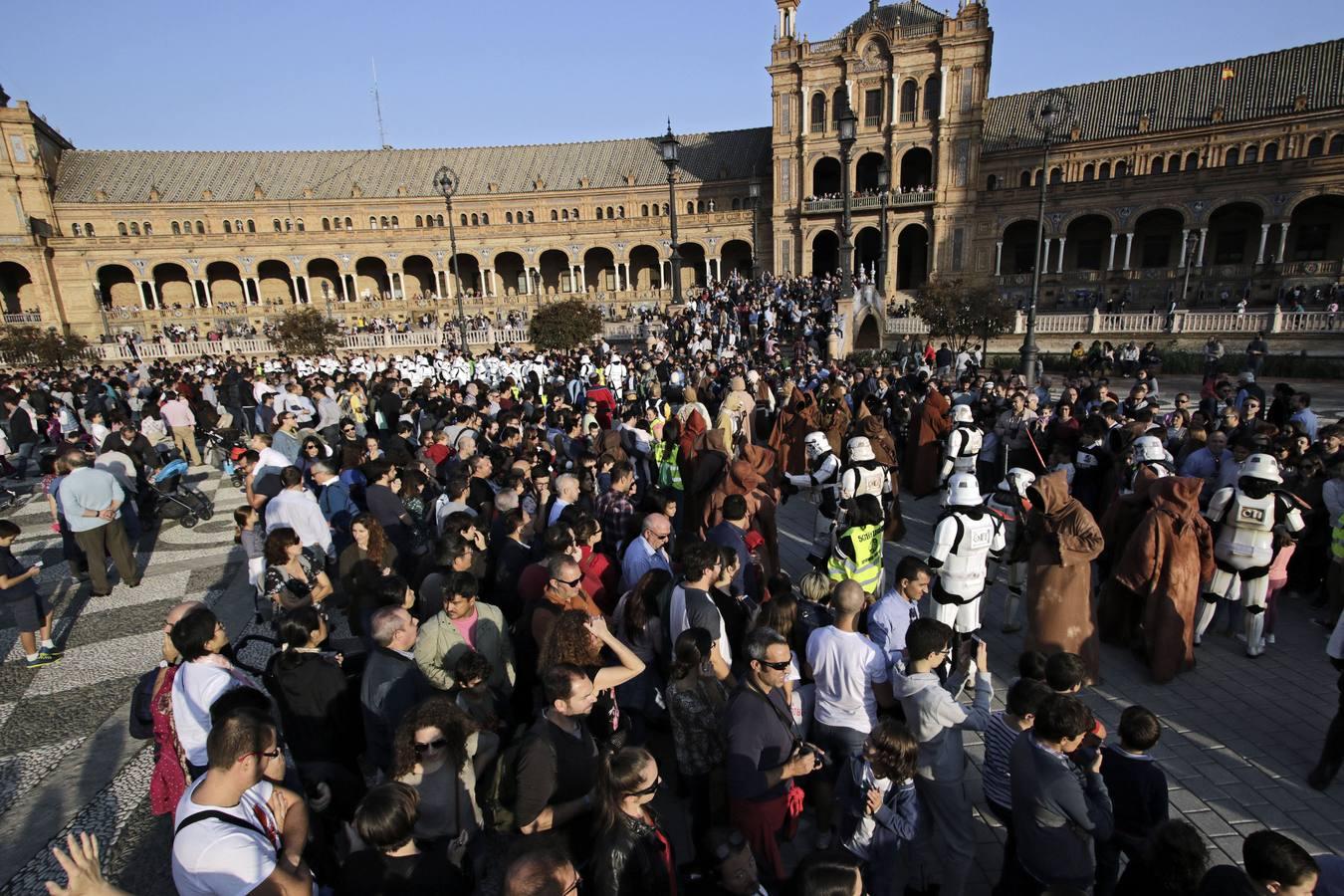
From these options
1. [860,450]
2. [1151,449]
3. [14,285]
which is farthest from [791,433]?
[14,285]

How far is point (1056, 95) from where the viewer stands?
614 inches

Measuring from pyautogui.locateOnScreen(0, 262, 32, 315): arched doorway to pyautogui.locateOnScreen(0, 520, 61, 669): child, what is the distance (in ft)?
183

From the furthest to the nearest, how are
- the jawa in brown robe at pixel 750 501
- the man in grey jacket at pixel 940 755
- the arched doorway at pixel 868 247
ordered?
1. the arched doorway at pixel 868 247
2. the jawa in brown robe at pixel 750 501
3. the man in grey jacket at pixel 940 755

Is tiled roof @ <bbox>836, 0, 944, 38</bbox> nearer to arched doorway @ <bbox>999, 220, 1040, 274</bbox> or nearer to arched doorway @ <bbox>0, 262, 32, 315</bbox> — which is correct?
arched doorway @ <bbox>999, 220, 1040, 274</bbox>

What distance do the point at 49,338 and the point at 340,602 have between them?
107 ft

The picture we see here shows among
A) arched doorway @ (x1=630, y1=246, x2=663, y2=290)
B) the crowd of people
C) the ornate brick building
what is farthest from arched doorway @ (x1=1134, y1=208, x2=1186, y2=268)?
the crowd of people

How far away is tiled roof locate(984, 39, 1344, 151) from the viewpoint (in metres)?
37.4

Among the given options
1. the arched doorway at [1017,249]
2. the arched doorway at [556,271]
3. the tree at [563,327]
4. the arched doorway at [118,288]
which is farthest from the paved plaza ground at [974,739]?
the arched doorway at [118,288]

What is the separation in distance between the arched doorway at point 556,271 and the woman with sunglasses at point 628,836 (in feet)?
179

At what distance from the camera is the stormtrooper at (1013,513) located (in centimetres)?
587

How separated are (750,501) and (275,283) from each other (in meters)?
57.0

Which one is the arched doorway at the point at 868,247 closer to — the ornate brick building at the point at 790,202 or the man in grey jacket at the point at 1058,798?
the ornate brick building at the point at 790,202

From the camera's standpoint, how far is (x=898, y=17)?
137ft

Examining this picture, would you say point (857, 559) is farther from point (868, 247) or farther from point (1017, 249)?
point (1017, 249)
